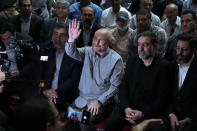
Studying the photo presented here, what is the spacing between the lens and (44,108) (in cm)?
187

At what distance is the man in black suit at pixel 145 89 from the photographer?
3404 millimetres

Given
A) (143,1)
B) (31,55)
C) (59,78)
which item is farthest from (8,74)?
(143,1)

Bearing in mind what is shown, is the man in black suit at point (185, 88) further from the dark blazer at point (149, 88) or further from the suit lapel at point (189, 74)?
the dark blazer at point (149, 88)

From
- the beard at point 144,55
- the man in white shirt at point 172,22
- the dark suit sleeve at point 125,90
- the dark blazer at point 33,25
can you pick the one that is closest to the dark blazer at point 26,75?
the dark blazer at point 33,25

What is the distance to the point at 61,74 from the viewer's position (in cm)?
393

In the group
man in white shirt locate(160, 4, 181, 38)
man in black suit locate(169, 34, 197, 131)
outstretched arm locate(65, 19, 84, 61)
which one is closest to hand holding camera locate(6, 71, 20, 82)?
outstretched arm locate(65, 19, 84, 61)

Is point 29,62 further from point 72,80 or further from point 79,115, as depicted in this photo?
point 79,115

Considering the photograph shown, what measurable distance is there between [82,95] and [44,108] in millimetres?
1953

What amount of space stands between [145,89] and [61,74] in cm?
108

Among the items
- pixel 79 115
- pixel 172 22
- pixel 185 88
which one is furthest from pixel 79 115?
pixel 172 22

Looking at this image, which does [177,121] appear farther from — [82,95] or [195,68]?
[82,95]

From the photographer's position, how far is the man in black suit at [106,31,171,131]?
11.2 feet

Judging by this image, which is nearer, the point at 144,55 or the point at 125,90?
the point at 144,55

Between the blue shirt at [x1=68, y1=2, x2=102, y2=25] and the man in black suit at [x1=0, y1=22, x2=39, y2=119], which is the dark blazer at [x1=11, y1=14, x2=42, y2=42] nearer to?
the blue shirt at [x1=68, y1=2, x2=102, y2=25]
